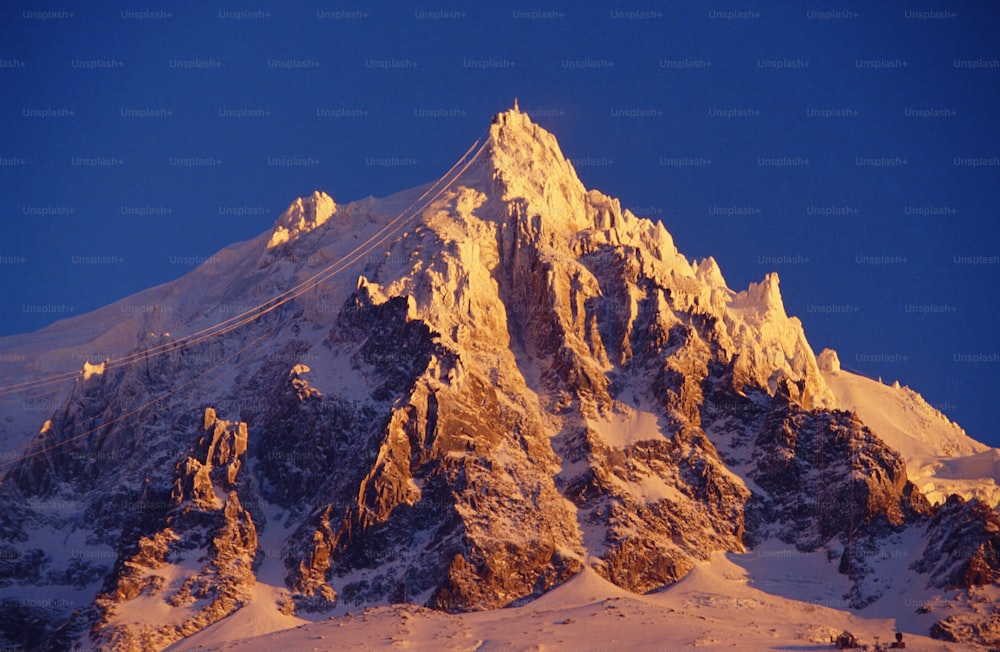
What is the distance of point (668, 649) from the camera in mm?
199625

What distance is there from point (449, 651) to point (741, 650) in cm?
3071

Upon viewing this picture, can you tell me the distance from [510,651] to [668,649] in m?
16.6

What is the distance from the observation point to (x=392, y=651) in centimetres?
19975

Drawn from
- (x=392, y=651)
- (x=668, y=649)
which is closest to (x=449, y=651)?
(x=392, y=651)

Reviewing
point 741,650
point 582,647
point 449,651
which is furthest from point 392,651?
point 741,650

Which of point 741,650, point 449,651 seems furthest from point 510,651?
point 741,650

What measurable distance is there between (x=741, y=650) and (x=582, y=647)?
1672 cm

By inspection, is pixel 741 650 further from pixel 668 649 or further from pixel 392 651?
pixel 392 651

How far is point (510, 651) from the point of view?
651 ft

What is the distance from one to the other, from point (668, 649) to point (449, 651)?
2302 cm

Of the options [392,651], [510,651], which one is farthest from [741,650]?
[392,651]

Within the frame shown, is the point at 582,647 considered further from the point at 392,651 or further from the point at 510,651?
the point at 392,651

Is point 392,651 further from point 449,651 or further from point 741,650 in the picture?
point 741,650

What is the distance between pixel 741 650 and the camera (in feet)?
655
